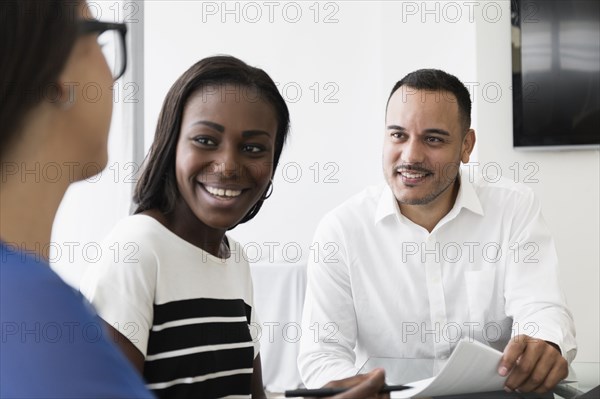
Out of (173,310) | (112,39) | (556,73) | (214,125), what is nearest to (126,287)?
(173,310)

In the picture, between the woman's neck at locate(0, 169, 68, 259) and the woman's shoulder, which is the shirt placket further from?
the woman's neck at locate(0, 169, 68, 259)

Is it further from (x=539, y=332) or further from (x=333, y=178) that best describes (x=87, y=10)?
(x=333, y=178)

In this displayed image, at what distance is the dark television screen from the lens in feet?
10.7

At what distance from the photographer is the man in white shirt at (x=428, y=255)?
77.7 inches

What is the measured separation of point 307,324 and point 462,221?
1.78ft

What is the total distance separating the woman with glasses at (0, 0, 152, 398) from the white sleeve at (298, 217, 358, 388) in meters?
1.15

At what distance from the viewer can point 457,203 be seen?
2.11 meters

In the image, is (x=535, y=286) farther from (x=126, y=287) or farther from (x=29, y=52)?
(x=29, y=52)

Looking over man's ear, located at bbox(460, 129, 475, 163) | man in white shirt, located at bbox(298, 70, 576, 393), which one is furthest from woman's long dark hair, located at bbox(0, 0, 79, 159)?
man's ear, located at bbox(460, 129, 475, 163)

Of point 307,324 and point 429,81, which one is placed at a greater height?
point 429,81

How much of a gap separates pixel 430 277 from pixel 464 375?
766 millimetres

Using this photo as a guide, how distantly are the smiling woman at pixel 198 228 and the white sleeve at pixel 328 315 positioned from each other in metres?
0.43

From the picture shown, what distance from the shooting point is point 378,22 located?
4.48 meters

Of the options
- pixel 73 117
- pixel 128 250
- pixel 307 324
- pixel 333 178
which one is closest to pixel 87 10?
pixel 73 117
